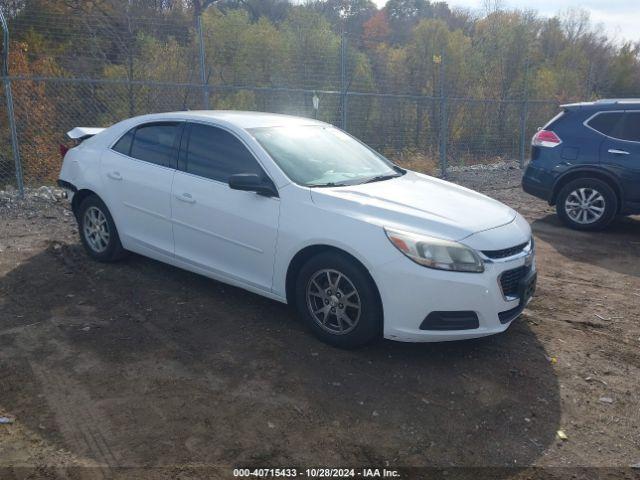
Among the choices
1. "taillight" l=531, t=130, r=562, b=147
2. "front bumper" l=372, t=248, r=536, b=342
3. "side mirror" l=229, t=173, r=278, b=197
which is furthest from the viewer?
"taillight" l=531, t=130, r=562, b=147

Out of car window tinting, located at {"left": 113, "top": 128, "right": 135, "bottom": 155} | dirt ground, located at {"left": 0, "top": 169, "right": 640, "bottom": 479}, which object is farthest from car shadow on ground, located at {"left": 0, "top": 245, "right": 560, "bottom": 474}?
car window tinting, located at {"left": 113, "top": 128, "right": 135, "bottom": 155}

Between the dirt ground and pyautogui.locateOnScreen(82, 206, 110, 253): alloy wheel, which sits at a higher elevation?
pyautogui.locateOnScreen(82, 206, 110, 253): alloy wheel

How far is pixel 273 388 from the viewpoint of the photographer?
11.5ft

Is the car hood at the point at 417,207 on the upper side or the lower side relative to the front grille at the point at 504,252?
upper

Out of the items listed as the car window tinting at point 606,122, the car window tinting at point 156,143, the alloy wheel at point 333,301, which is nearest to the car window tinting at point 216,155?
the car window tinting at point 156,143

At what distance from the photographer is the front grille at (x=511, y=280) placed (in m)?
3.79

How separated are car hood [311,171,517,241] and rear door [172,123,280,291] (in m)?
0.53

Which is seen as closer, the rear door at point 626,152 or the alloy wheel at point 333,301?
the alloy wheel at point 333,301

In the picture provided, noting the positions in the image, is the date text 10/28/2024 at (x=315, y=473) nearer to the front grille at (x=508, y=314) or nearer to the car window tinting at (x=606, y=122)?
the front grille at (x=508, y=314)

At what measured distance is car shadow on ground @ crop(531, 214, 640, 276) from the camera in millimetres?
6504

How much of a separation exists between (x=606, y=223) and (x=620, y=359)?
14.1ft

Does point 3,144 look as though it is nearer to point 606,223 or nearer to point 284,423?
point 284,423

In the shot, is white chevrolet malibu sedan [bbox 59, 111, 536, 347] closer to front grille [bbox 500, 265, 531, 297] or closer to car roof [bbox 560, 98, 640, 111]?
front grille [bbox 500, 265, 531, 297]

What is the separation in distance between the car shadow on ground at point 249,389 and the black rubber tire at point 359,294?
0.39ft
